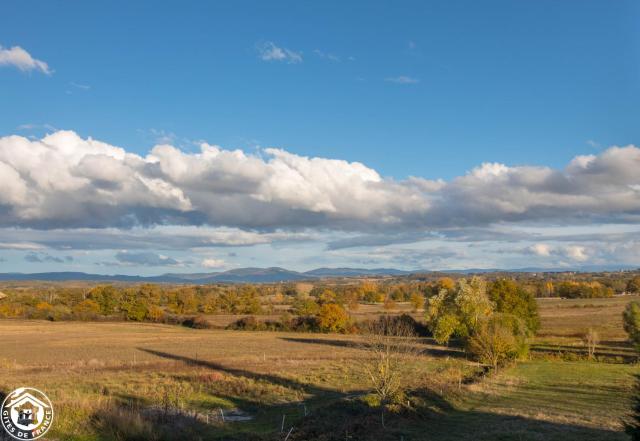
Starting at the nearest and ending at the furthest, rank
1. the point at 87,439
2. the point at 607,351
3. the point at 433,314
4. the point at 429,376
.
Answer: the point at 87,439 → the point at 429,376 → the point at 607,351 → the point at 433,314

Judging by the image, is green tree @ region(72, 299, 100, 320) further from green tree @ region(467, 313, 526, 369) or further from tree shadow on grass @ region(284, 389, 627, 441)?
tree shadow on grass @ region(284, 389, 627, 441)

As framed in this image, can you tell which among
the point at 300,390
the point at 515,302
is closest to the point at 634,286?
the point at 515,302

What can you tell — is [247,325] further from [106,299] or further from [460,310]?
A: [460,310]

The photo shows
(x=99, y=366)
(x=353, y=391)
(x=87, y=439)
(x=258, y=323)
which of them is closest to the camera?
(x=87, y=439)

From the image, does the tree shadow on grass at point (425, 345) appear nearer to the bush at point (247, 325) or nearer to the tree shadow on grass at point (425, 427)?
the bush at point (247, 325)

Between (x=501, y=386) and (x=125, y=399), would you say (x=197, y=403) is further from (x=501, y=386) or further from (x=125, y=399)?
(x=501, y=386)

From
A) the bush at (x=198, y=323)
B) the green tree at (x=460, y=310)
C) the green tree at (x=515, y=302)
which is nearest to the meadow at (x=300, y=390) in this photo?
the green tree at (x=460, y=310)

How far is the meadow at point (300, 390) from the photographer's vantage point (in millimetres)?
24484

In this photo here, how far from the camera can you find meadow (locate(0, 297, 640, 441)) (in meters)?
24.5

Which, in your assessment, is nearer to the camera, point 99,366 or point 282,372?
point 282,372

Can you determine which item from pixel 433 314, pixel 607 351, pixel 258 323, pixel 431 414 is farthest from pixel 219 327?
pixel 431 414

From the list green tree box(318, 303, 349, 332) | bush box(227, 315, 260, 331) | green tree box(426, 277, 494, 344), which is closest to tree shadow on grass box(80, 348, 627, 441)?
green tree box(426, 277, 494, 344)

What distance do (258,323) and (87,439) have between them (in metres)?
92.1

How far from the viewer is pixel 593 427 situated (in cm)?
2602
